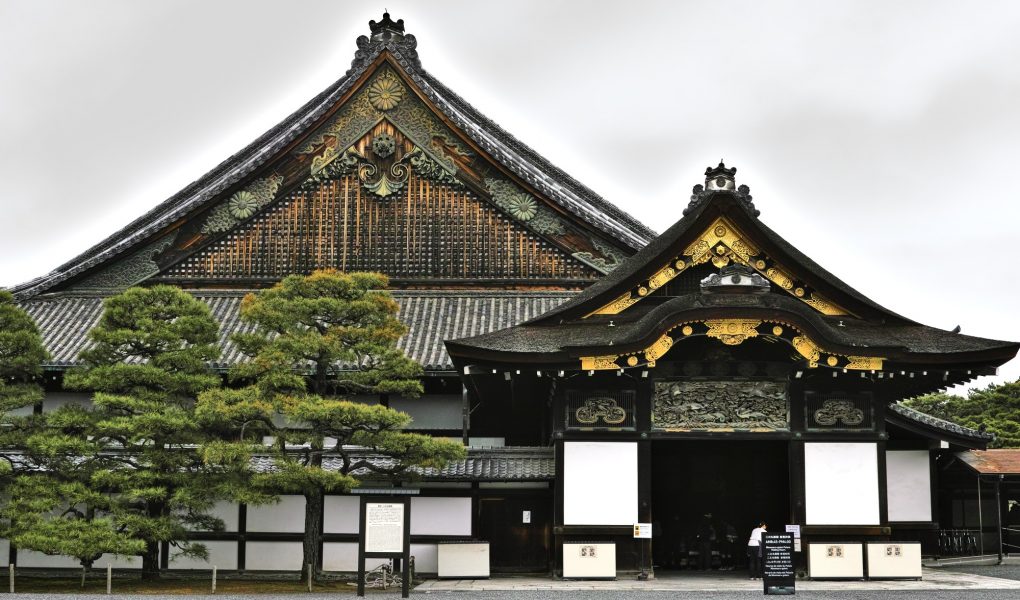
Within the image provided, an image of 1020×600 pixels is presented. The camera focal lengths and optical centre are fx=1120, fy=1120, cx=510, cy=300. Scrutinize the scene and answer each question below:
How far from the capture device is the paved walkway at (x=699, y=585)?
18.1 meters

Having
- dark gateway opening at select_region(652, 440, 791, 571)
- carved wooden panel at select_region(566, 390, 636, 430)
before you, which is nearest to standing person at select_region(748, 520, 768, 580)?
carved wooden panel at select_region(566, 390, 636, 430)

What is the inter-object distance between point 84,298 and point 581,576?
598 inches

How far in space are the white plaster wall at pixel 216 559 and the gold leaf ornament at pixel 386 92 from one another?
11.9 meters

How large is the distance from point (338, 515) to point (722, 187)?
385 inches

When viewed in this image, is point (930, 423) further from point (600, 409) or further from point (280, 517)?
point (280, 517)

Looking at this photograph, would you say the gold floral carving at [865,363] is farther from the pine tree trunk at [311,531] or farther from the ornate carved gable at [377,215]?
the pine tree trunk at [311,531]

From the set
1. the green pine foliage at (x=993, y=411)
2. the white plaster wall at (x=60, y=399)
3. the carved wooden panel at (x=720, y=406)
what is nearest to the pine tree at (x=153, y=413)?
the white plaster wall at (x=60, y=399)

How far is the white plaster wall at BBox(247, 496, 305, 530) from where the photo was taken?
2219 centimetres

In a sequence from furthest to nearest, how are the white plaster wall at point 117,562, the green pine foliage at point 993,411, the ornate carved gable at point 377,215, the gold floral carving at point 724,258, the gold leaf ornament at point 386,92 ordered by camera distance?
the green pine foliage at point 993,411, the gold leaf ornament at point 386,92, the ornate carved gable at point 377,215, the white plaster wall at point 117,562, the gold floral carving at point 724,258

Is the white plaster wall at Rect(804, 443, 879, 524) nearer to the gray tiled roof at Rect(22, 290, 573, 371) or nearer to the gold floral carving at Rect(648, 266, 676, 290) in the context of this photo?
the gold floral carving at Rect(648, 266, 676, 290)

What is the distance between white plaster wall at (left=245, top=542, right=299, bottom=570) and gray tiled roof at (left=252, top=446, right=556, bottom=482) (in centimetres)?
158

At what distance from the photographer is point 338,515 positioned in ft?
72.7

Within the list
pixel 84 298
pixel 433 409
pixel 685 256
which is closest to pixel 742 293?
pixel 685 256

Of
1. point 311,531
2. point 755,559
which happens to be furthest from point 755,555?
point 311,531
